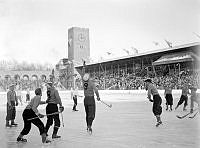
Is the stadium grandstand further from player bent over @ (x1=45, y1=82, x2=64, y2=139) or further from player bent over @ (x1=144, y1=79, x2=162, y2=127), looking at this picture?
player bent over @ (x1=45, y1=82, x2=64, y2=139)

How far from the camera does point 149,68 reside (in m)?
28.2

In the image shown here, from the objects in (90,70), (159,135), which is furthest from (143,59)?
(159,135)

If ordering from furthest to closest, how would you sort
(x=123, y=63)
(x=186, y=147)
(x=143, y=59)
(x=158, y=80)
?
1. (x=123, y=63)
2. (x=143, y=59)
3. (x=158, y=80)
4. (x=186, y=147)

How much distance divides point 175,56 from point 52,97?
20.9 metres

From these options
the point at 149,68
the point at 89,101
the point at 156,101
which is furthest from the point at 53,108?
the point at 149,68

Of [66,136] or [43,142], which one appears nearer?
[43,142]

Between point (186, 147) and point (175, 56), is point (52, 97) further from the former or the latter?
point (175, 56)

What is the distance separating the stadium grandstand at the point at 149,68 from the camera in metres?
22.5

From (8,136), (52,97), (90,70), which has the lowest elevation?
(8,136)

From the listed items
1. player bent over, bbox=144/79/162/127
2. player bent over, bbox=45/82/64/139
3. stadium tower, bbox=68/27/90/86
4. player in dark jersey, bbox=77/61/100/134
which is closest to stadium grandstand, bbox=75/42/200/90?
stadium tower, bbox=68/27/90/86

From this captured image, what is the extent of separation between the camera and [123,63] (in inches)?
1284

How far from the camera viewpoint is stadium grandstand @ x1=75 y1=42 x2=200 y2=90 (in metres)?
22.5

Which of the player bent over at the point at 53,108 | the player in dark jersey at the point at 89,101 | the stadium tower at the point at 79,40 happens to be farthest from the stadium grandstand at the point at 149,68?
the player bent over at the point at 53,108

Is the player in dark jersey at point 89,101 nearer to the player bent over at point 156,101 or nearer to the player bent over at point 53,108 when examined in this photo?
the player bent over at point 53,108
